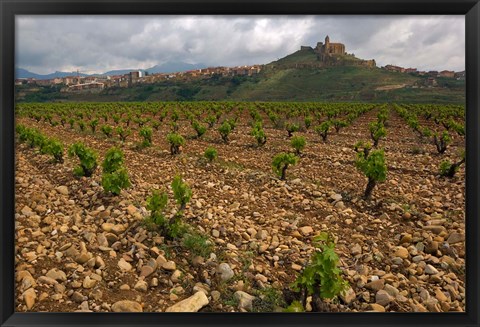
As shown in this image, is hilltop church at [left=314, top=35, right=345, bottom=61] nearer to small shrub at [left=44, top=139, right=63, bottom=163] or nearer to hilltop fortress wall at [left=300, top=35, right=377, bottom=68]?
hilltop fortress wall at [left=300, top=35, right=377, bottom=68]

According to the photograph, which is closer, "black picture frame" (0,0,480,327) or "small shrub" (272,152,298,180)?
"black picture frame" (0,0,480,327)

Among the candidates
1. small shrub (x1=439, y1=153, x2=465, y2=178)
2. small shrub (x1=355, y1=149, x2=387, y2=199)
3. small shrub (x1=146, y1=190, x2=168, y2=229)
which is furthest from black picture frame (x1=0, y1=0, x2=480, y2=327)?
small shrub (x1=439, y1=153, x2=465, y2=178)

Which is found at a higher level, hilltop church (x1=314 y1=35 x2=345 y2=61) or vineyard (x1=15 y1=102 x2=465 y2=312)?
hilltop church (x1=314 y1=35 x2=345 y2=61)

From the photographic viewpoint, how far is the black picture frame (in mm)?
2855

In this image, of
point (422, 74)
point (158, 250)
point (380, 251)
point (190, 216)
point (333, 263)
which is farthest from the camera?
point (422, 74)

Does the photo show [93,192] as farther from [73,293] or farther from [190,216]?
[73,293]

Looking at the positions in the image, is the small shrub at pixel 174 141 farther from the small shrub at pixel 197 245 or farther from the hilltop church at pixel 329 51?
the hilltop church at pixel 329 51

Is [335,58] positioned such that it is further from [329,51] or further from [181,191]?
[181,191]

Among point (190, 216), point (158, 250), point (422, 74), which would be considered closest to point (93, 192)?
point (190, 216)

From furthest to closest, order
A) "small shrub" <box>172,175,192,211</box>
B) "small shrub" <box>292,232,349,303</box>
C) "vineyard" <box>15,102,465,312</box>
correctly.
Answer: "small shrub" <box>172,175,192,211</box> → "vineyard" <box>15,102,465,312</box> → "small shrub" <box>292,232,349,303</box>

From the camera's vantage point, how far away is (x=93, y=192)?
7.23 metres

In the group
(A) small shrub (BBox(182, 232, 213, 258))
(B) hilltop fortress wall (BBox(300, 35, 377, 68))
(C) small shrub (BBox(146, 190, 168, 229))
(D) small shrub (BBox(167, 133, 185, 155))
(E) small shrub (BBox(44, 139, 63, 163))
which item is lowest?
(A) small shrub (BBox(182, 232, 213, 258))

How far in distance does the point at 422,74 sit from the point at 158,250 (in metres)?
93.2
